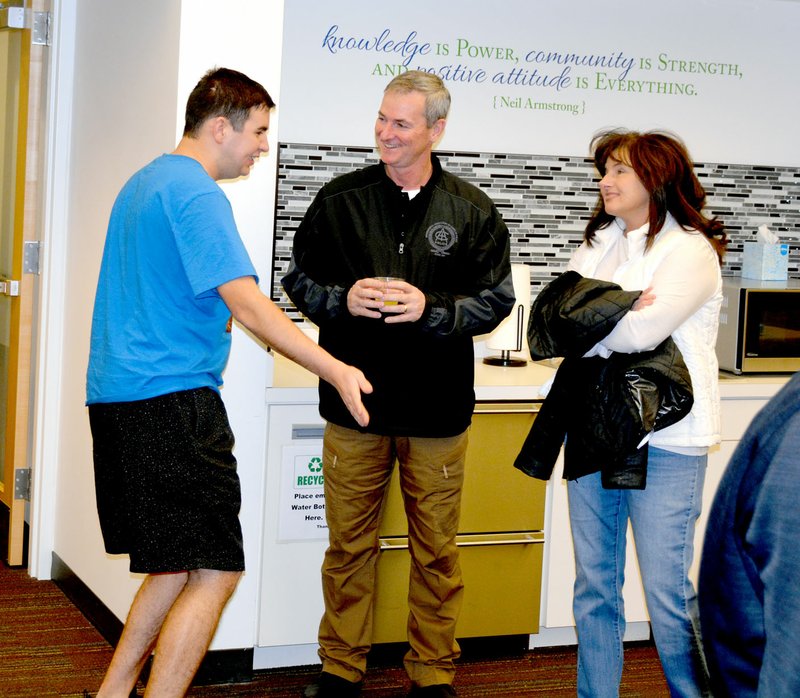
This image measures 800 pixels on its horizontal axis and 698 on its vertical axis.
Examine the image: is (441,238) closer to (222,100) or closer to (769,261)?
(222,100)

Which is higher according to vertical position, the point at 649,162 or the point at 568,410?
the point at 649,162

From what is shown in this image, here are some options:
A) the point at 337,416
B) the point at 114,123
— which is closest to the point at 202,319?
the point at 337,416

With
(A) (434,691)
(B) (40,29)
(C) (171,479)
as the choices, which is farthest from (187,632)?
(B) (40,29)

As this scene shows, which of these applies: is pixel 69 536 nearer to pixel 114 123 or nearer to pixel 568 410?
pixel 114 123

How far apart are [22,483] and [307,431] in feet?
4.70

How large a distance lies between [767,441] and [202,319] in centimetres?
164

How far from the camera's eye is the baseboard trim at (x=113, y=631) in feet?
10.6

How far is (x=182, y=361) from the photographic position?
2.39m

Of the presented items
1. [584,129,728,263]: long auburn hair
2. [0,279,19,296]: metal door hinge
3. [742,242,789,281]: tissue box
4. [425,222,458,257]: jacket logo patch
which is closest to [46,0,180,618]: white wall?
[0,279,19,296]: metal door hinge

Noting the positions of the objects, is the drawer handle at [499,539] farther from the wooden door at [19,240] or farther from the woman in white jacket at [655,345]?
the wooden door at [19,240]

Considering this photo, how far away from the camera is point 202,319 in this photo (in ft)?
7.90

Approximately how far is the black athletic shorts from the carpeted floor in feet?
3.05

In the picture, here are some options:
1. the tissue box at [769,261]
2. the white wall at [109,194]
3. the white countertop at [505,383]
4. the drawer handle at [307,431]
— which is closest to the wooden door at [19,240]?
the white wall at [109,194]

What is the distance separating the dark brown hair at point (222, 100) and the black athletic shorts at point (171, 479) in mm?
612
